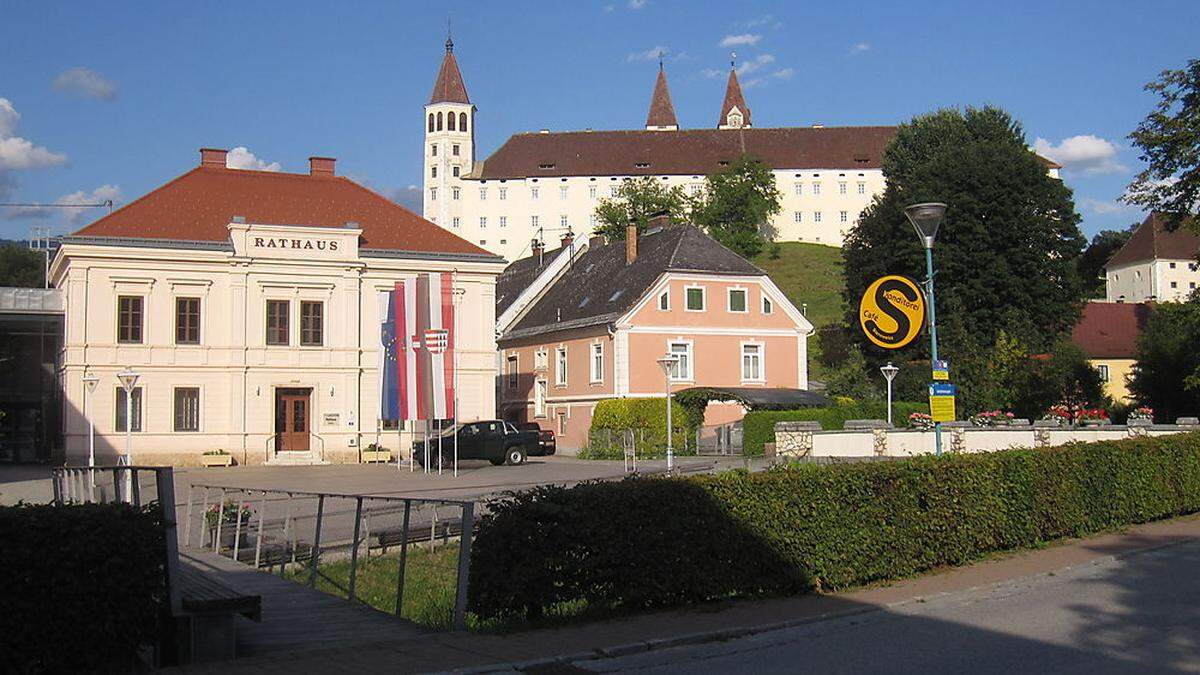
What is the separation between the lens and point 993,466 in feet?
51.6

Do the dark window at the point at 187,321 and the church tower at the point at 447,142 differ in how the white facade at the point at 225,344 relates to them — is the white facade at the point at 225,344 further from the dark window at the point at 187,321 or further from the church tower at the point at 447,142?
the church tower at the point at 447,142

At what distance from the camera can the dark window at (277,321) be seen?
46.0 metres

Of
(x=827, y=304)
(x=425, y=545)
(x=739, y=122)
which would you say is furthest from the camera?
(x=739, y=122)

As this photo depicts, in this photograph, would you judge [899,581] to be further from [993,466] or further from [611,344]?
[611,344]

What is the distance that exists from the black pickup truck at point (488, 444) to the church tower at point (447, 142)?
94553 mm

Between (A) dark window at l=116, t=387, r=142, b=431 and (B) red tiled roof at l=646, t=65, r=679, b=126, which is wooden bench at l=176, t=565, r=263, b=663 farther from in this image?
(B) red tiled roof at l=646, t=65, r=679, b=126

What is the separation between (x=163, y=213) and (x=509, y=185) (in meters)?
89.9

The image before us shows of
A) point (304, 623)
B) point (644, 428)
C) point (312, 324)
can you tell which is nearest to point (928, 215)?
point (304, 623)

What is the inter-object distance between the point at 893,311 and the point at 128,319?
33.8m

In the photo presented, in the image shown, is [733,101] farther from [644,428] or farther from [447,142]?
[644,428]

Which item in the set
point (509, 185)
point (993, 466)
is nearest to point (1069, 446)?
point (993, 466)

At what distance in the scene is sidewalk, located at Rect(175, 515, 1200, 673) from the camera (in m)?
9.50

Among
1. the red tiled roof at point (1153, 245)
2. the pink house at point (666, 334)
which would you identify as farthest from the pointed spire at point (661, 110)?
the pink house at point (666, 334)

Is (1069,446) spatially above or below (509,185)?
below
